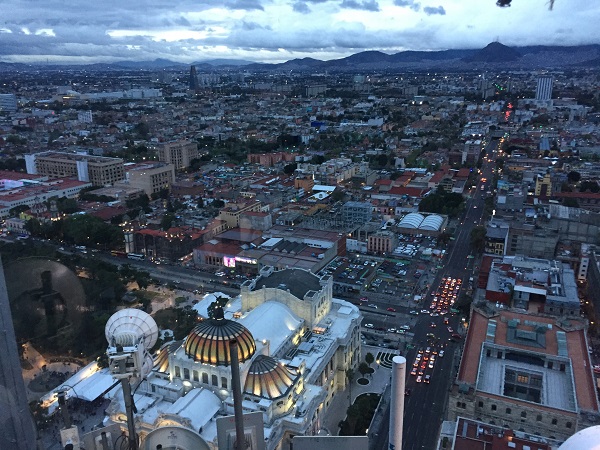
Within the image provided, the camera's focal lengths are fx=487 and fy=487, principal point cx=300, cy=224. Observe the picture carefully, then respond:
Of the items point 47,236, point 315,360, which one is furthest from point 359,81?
point 315,360

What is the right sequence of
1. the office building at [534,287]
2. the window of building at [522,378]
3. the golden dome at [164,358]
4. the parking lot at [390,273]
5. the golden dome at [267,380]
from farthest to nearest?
the parking lot at [390,273] → the office building at [534,287] → the window of building at [522,378] → the golden dome at [164,358] → the golden dome at [267,380]

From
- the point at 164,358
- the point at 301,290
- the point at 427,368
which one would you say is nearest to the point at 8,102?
the point at 301,290

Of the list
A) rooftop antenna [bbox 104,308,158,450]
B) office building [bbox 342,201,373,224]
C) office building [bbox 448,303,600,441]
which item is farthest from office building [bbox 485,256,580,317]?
rooftop antenna [bbox 104,308,158,450]

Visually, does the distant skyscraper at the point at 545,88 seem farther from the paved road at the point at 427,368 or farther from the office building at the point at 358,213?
the office building at the point at 358,213

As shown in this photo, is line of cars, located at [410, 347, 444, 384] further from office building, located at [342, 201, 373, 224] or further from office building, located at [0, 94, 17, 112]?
office building, located at [0, 94, 17, 112]

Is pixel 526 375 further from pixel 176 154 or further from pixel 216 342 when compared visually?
pixel 176 154

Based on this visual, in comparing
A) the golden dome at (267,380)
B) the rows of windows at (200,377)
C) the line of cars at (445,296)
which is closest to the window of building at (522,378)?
the golden dome at (267,380)
